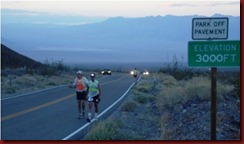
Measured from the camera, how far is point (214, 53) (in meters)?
9.98

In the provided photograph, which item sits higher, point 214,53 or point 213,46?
point 213,46

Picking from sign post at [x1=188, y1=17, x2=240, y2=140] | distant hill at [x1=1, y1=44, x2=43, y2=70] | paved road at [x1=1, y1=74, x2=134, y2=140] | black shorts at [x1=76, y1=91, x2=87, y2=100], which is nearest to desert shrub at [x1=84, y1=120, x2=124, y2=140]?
paved road at [x1=1, y1=74, x2=134, y2=140]

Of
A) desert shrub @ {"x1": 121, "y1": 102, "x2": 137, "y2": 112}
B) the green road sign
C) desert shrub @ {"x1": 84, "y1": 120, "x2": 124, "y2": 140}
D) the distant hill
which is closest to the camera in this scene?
the green road sign

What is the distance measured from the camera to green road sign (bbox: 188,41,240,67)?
9.91 m

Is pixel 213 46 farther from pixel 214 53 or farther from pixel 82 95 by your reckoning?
pixel 82 95

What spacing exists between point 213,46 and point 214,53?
0.13 m

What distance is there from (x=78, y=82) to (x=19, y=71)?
48.0 meters

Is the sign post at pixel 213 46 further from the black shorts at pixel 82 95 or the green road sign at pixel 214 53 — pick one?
the black shorts at pixel 82 95

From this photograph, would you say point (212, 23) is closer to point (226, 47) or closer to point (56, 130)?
point (226, 47)

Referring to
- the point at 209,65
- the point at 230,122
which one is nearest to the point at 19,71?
the point at 230,122

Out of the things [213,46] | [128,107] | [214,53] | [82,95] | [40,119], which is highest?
[213,46]

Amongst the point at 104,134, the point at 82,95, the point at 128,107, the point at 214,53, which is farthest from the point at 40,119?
the point at 214,53

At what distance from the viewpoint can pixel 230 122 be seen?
1694 cm

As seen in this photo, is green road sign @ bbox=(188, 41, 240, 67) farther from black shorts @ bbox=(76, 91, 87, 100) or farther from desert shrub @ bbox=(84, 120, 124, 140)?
black shorts @ bbox=(76, 91, 87, 100)
